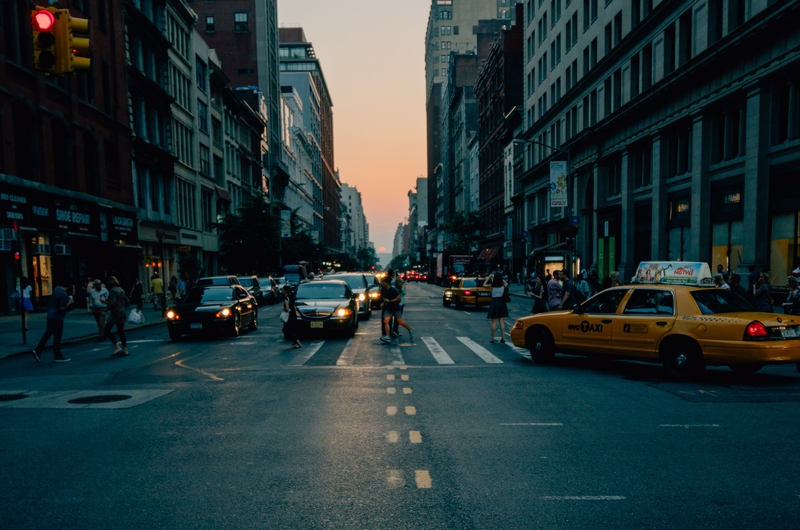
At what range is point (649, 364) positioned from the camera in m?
11.9

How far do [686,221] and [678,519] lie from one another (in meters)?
27.6

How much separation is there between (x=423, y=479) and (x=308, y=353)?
355 inches

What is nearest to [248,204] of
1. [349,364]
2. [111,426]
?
[349,364]

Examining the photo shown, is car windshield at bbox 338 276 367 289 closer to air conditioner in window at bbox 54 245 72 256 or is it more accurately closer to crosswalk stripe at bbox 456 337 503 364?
crosswalk stripe at bbox 456 337 503 364

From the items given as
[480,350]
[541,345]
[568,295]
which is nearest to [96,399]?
[541,345]

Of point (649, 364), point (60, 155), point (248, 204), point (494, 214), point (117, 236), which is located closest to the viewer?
point (649, 364)

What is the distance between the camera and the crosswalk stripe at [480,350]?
12669 mm

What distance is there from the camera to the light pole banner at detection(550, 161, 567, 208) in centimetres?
3616

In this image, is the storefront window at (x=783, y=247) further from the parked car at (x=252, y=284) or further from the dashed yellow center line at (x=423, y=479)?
the parked car at (x=252, y=284)

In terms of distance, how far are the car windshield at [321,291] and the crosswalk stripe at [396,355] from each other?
379 centimetres

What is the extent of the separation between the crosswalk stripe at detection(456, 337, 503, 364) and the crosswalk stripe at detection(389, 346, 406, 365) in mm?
1753

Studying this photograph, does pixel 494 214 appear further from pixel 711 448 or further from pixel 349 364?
pixel 711 448

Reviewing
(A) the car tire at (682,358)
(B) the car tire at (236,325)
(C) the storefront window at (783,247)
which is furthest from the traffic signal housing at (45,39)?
(C) the storefront window at (783,247)

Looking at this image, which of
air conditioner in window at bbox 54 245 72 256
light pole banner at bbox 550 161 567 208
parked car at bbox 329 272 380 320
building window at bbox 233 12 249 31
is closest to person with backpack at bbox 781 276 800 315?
parked car at bbox 329 272 380 320
